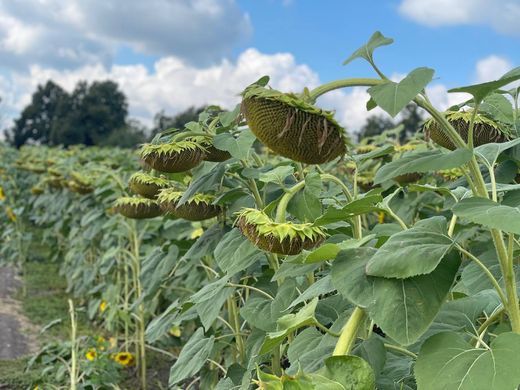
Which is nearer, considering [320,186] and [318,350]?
[318,350]

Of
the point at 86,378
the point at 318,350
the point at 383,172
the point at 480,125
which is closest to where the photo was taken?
the point at 383,172

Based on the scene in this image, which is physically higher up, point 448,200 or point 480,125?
point 480,125

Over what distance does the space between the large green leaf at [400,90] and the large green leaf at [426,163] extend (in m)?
0.10

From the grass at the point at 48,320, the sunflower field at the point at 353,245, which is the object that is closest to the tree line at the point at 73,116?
the grass at the point at 48,320

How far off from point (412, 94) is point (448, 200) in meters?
0.98

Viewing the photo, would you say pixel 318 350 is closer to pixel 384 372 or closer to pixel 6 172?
pixel 384 372

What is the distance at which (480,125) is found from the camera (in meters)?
1.41

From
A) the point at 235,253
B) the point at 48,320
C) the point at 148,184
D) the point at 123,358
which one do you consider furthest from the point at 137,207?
the point at 48,320

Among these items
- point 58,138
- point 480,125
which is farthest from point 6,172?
point 58,138

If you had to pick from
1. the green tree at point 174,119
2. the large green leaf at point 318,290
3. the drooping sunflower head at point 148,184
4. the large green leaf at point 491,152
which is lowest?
the large green leaf at point 318,290

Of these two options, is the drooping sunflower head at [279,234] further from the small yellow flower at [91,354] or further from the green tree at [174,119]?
the green tree at [174,119]

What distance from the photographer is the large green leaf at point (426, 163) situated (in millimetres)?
837

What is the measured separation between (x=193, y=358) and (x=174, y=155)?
1.87 feet

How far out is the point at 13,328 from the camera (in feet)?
13.9
